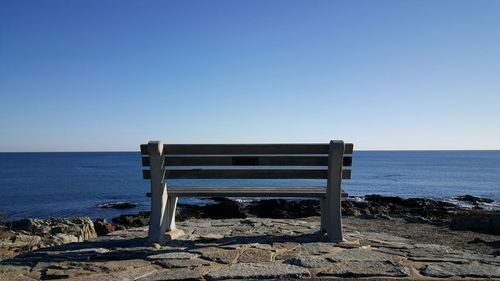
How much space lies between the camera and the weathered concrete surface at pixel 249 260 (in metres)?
3.63

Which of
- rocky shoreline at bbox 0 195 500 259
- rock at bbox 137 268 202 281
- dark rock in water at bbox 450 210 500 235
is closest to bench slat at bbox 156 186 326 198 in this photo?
rock at bbox 137 268 202 281

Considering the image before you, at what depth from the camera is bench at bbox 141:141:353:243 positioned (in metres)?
4.95

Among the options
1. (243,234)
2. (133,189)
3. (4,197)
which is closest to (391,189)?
(133,189)

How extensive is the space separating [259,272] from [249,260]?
48 cm

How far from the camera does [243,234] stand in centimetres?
572

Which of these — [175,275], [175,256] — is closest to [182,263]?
[175,256]

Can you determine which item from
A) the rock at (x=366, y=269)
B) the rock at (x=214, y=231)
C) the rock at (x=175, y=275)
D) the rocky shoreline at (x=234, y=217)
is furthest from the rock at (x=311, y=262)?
the rocky shoreline at (x=234, y=217)

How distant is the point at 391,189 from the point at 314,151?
1743 inches

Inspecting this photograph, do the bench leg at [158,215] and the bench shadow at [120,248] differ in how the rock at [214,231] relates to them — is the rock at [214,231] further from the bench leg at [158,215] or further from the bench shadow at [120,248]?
the bench leg at [158,215]

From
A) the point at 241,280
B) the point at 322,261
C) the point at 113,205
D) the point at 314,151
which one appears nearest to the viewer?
the point at 241,280

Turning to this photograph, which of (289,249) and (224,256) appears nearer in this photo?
(224,256)

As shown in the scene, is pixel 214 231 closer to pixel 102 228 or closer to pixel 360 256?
pixel 360 256

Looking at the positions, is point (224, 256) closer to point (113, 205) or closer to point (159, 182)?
point (159, 182)

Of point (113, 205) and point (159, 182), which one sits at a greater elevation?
point (159, 182)
